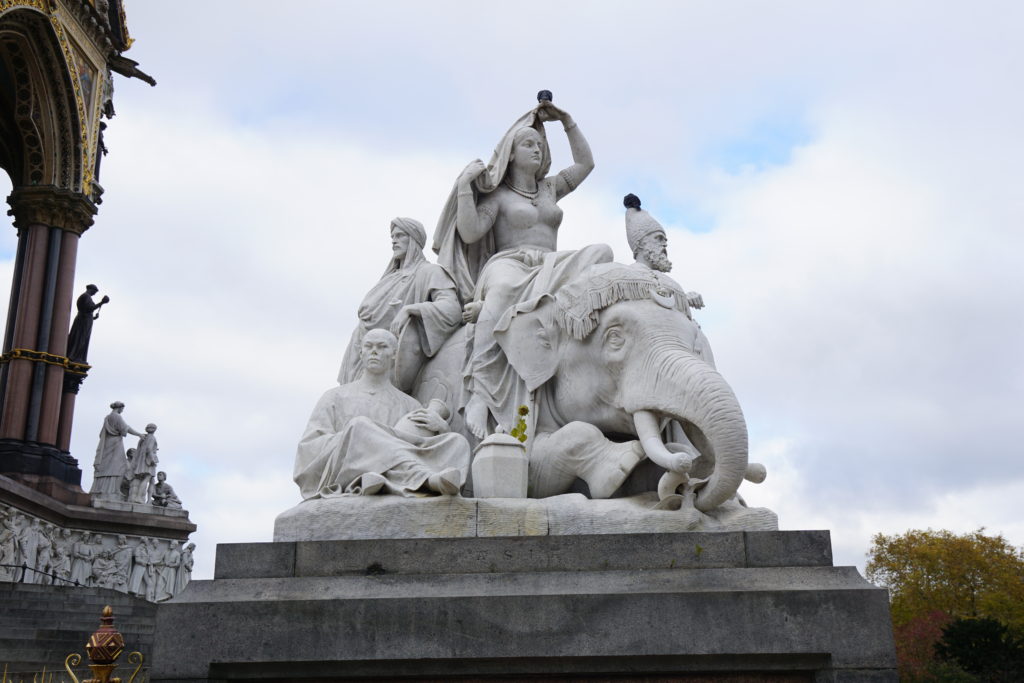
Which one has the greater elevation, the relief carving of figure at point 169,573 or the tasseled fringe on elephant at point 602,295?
the relief carving of figure at point 169,573

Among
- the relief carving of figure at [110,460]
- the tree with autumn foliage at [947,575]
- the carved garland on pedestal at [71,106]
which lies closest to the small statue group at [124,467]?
the relief carving of figure at [110,460]

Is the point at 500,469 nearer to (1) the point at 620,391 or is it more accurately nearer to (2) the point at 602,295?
(1) the point at 620,391

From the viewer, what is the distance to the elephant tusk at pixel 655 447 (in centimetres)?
586

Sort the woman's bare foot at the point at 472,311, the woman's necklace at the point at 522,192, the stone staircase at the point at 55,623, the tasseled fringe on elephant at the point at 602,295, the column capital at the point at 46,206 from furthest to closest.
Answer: the column capital at the point at 46,206, the stone staircase at the point at 55,623, the woman's necklace at the point at 522,192, the woman's bare foot at the point at 472,311, the tasseled fringe on elephant at the point at 602,295

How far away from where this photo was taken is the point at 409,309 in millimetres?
7566

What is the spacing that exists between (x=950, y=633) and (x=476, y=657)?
Answer: 20213 millimetres

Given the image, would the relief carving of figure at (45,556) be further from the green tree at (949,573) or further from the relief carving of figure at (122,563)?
the green tree at (949,573)

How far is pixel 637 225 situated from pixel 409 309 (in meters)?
1.77

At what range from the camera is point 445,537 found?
5895 mm

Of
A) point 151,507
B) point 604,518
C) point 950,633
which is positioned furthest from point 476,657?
point 151,507

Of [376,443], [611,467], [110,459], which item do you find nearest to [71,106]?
[110,459]

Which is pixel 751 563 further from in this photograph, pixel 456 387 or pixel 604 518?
pixel 456 387

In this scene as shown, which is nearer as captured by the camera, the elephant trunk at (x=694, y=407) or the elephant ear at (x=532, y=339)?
the elephant trunk at (x=694, y=407)

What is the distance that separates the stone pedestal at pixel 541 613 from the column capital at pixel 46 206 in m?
27.6
